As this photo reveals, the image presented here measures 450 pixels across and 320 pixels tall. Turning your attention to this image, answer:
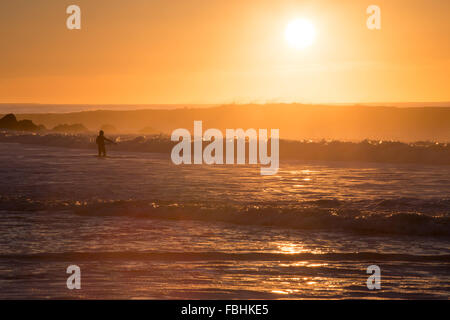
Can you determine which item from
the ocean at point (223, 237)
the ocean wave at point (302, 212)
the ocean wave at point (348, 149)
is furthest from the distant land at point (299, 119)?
the ocean wave at point (302, 212)

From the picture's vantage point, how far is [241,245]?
33.2 ft

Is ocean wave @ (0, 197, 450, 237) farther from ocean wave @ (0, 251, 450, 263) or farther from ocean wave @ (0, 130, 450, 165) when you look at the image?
ocean wave @ (0, 130, 450, 165)

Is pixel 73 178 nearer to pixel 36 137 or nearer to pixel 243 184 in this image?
pixel 243 184

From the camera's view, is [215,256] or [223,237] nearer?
[215,256]

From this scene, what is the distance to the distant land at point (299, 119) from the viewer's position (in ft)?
230

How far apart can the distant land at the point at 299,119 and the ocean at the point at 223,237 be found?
162 feet

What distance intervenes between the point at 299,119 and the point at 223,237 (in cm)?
7051

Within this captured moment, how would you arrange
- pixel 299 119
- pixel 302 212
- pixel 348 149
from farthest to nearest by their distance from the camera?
pixel 299 119 < pixel 348 149 < pixel 302 212

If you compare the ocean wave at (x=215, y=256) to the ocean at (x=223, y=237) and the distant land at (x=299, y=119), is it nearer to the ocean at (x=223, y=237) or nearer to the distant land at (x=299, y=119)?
the ocean at (x=223, y=237)

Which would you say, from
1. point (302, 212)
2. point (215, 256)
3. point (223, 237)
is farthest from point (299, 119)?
point (215, 256)

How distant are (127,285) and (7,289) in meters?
1.48

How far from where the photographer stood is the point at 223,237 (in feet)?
35.4

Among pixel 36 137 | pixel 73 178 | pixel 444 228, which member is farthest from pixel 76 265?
pixel 36 137

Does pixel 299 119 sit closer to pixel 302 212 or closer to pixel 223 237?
pixel 302 212
